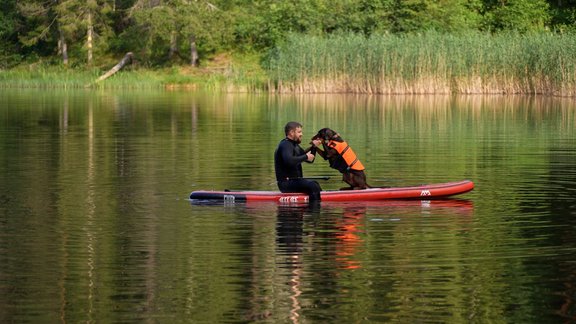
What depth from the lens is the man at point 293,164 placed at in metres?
17.1

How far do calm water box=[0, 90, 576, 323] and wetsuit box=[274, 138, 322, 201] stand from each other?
373 mm

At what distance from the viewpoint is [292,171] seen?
17438 mm

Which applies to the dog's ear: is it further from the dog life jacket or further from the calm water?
the calm water

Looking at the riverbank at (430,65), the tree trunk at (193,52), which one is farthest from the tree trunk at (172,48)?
the riverbank at (430,65)

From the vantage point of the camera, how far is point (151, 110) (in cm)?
4212

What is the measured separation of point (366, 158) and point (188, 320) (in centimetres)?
1406

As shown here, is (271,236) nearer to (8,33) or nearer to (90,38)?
(90,38)

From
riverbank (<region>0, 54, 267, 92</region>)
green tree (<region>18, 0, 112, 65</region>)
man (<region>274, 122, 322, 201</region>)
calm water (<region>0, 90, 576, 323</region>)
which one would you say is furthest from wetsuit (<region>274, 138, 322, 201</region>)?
green tree (<region>18, 0, 112, 65</region>)

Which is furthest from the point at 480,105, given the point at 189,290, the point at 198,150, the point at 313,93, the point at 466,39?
the point at 189,290

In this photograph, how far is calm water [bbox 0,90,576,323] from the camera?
10695 mm

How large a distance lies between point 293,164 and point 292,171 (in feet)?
0.61

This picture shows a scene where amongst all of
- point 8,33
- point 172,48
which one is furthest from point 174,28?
point 8,33

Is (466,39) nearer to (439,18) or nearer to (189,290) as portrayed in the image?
(439,18)

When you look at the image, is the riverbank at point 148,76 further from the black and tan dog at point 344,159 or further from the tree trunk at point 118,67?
the black and tan dog at point 344,159
